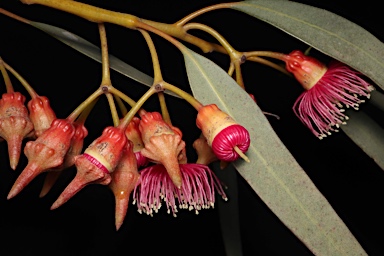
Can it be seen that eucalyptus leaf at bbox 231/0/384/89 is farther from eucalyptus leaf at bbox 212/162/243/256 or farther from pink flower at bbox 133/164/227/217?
eucalyptus leaf at bbox 212/162/243/256

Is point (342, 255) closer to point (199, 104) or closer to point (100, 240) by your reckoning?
point (199, 104)

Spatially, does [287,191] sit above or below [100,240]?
below

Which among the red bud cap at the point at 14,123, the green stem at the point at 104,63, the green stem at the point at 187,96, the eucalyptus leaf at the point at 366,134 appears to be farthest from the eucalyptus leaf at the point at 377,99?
the red bud cap at the point at 14,123

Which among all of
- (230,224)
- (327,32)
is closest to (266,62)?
(327,32)

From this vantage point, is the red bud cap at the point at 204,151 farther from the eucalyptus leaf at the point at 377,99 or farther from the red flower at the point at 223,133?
the eucalyptus leaf at the point at 377,99

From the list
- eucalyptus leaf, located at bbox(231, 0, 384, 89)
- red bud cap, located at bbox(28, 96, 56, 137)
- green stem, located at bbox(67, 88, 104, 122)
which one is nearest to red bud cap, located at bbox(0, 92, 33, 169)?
red bud cap, located at bbox(28, 96, 56, 137)

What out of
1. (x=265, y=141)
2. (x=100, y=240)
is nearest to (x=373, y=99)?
(x=265, y=141)
